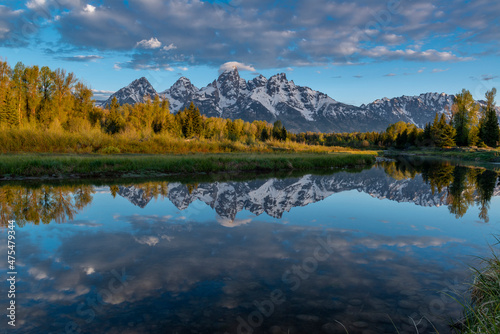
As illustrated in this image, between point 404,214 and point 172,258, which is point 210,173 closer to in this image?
point 404,214

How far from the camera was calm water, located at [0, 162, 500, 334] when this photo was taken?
4145mm

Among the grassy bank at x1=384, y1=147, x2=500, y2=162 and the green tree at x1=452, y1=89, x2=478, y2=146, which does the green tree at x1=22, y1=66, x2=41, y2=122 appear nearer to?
the grassy bank at x1=384, y1=147, x2=500, y2=162

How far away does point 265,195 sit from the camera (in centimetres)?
1499

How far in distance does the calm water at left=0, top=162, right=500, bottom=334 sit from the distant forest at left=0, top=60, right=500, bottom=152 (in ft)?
84.6

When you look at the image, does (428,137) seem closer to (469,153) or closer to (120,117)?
(469,153)

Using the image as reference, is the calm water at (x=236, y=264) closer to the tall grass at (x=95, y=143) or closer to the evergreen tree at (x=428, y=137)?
the tall grass at (x=95, y=143)

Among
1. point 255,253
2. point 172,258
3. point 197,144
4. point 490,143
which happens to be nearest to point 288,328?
point 255,253

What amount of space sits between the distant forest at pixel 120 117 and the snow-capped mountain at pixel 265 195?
2094cm

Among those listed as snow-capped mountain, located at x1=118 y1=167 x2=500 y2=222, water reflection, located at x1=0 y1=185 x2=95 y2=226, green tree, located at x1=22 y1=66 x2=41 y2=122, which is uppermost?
green tree, located at x1=22 y1=66 x2=41 y2=122

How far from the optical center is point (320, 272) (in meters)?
5.75

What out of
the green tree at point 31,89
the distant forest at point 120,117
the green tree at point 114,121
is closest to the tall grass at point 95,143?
the distant forest at point 120,117

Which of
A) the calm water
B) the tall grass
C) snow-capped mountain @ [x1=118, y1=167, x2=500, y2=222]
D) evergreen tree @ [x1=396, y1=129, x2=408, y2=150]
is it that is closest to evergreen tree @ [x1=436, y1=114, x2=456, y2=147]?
evergreen tree @ [x1=396, y1=129, x2=408, y2=150]

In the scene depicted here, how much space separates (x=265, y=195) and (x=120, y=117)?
56754mm

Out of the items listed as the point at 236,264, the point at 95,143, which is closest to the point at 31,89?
the point at 95,143
